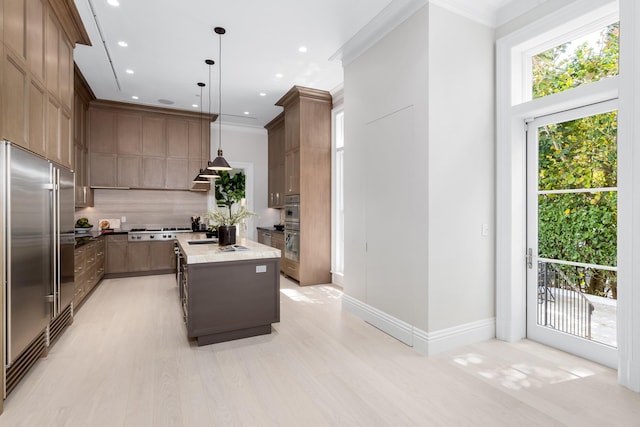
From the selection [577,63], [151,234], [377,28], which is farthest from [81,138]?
[577,63]

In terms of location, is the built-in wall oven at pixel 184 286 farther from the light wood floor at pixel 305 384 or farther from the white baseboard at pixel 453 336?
the white baseboard at pixel 453 336

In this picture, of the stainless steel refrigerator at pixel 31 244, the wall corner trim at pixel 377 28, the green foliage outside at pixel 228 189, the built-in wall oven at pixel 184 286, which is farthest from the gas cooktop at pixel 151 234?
the wall corner trim at pixel 377 28

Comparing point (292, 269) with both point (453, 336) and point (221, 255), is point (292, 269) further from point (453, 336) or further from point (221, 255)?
point (453, 336)

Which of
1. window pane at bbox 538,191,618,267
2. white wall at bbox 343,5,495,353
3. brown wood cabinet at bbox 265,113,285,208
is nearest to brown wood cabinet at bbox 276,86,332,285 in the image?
brown wood cabinet at bbox 265,113,285,208

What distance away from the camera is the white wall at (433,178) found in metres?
3.04

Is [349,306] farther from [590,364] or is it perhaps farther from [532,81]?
[532,81]

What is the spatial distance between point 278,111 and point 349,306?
14.0 ft

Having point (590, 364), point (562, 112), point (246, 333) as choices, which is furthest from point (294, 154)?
point (590, 364)

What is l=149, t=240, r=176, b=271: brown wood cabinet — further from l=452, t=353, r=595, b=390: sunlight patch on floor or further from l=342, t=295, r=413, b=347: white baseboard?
l=452, t=353, r=595, b=390: sunlight patch on floor

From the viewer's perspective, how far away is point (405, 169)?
329 centimetres

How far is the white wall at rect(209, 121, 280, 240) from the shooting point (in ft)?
24.8

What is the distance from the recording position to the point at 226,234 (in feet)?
12.2

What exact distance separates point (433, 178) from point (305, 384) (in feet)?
6.70

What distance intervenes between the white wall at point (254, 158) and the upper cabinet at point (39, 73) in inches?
147
